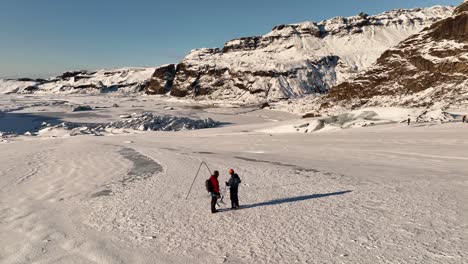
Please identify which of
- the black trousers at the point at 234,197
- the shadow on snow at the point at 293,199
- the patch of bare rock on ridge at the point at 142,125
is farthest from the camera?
the patch of bare rock on ridge at the point at 142,125

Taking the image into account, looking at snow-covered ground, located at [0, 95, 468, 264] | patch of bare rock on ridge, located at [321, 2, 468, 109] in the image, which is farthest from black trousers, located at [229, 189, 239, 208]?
patch of bare rock on ridge, located at [321, 2, 468, 109]

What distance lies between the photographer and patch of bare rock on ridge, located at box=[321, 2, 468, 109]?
314ft

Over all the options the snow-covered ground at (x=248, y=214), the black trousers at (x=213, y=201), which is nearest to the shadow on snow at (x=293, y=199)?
the snow-covered ground at (x=248, y=214)

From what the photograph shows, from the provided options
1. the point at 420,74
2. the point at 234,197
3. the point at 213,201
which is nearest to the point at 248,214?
the point at 234,197

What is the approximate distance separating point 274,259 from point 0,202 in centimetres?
1454

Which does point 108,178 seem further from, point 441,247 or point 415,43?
point 415,43

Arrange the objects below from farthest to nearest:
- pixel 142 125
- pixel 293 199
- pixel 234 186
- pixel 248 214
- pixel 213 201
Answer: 1. pixel 142 125
2. pixel 293 199
3. pixel 234 186
4. pixel 213 201
5. pixel 248 214

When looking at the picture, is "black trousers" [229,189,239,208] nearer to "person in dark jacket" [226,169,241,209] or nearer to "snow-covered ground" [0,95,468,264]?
"person in dark jacket" [226,169,241,209]

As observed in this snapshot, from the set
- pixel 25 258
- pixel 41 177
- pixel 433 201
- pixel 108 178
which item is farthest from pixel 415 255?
pixel 41 177

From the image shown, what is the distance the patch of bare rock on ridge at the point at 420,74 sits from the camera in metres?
95.8

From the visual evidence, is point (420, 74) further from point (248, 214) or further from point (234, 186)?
point (248, 214)

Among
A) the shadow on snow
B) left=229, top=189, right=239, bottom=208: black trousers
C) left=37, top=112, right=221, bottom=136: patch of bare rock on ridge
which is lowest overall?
left=37, top=112, right=221, bottom=136: patch of bare rock on ridge

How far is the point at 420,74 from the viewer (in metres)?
108

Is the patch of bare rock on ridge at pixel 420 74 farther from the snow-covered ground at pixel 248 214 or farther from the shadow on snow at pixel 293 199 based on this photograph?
the shadow on snow at pixel 293 199
